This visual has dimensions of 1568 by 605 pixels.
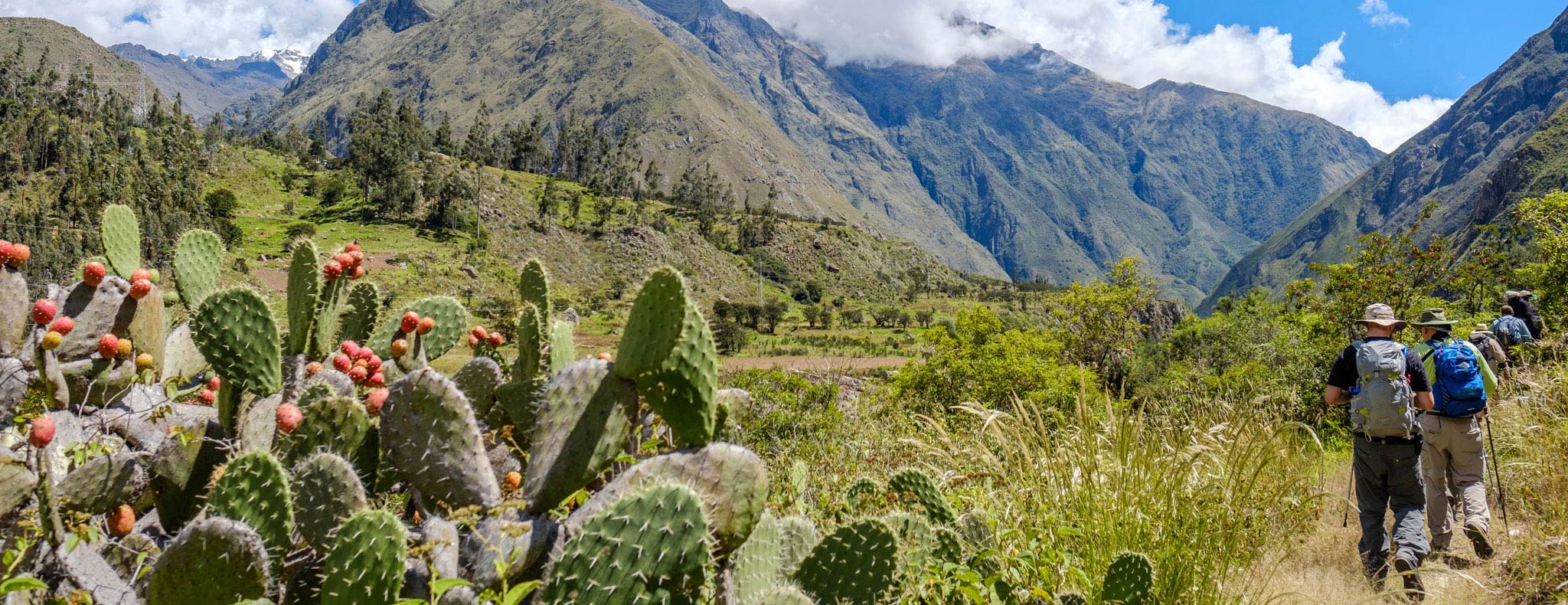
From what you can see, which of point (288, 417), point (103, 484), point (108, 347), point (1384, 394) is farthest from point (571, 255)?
point (288, 417)

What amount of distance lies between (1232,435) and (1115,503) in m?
0.77

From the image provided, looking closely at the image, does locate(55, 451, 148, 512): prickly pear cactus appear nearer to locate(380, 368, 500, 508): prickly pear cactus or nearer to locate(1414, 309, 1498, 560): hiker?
locate(380, 368, 500, 508): prickly pear cactus

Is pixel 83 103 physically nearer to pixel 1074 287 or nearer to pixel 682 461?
pixel 1074 287

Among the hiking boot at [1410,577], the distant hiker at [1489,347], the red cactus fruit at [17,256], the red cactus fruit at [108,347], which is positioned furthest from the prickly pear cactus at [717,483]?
the distant hiker at [1489,347]

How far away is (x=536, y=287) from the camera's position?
7.96 ft

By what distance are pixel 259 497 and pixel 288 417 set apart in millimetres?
175

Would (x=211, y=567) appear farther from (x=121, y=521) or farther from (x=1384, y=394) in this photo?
(x=1384, y=394)

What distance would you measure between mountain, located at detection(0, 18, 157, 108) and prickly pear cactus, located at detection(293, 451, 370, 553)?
702 ft

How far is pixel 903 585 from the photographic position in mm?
2221

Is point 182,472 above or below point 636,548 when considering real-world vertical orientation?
below

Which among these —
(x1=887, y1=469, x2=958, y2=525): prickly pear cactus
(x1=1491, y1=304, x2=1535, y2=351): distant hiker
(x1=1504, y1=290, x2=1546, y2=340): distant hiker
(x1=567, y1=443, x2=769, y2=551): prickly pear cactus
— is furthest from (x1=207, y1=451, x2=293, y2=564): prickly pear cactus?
(x1=1504, y1=290, x2=1546, y2=340): distant hiker

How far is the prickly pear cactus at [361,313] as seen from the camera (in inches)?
107

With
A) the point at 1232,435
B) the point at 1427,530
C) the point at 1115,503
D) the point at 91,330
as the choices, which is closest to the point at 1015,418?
the point at 1115,503

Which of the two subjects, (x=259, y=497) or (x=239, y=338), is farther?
(x=239, y=338)
